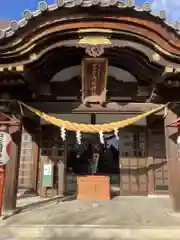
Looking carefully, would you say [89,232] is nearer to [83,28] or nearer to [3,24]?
[83,28]

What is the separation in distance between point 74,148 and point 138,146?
790 cm

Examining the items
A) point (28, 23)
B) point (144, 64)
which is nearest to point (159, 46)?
point (144, 64)

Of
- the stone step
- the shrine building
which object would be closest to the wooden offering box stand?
the shrine building

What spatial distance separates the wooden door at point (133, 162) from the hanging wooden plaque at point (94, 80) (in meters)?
3.61

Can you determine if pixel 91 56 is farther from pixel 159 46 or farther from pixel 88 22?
pixel 159 46

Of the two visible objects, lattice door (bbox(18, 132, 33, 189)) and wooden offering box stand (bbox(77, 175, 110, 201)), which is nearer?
wooden offering box stand (bbox(77, 175, 110, 201))

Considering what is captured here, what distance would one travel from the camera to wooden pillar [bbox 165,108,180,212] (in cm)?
658

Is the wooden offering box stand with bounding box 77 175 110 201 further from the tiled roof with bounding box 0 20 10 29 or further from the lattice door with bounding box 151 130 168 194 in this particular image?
the tiled roof with bounding box 0 20 10 29

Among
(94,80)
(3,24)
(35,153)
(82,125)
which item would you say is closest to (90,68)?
(94,80)

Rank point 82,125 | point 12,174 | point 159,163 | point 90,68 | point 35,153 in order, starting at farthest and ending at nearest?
point 35,153
point 159,163
point 82,125
point 90,68
point 12,174

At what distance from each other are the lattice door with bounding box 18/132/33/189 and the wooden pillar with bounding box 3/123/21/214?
10.9 ft

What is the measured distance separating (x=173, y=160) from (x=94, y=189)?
3.44 m

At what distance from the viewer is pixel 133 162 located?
1020 centimetres

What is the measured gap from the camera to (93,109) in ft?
24.0
